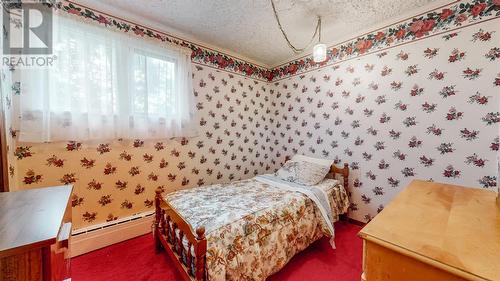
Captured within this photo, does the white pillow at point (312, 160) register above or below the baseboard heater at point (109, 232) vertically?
above

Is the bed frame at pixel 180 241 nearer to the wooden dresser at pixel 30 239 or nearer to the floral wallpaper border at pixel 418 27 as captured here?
the wooden dresser at pixel 30 239

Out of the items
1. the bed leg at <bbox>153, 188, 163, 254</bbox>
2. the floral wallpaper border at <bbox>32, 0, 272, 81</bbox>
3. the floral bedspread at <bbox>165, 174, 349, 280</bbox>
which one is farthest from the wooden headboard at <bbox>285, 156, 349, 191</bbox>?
the bed leg at <bbox>153, 188, 163, 254</bbox>

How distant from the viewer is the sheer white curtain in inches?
64.4

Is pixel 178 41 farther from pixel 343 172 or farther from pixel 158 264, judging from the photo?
pixel 343 172

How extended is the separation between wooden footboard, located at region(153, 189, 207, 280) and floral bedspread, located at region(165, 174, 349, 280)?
75 millimetres

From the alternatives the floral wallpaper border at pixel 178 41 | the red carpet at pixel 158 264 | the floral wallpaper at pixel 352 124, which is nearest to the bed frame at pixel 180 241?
the red carpet at pixel 158 264

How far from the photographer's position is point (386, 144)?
88.4 inches

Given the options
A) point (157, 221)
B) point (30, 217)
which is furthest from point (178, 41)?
point (30, 217)

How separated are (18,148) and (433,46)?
392cm

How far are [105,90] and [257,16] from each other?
5.79 ft

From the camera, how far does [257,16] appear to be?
2119 millimetres

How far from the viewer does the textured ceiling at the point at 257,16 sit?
1921 mm

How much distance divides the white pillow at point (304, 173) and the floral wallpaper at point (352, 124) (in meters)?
0.35

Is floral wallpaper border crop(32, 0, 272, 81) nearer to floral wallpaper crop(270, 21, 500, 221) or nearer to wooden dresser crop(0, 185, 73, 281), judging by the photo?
floral wallpaper crop(270, 21, 500, 221)
